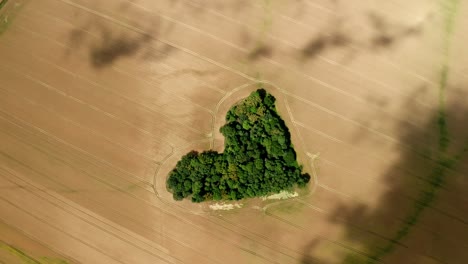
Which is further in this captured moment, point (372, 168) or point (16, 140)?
point (16, 140)

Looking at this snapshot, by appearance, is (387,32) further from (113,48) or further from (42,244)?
(42,244)

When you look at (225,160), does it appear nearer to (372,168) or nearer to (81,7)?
(372,168)

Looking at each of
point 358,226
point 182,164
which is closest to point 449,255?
point 358,226

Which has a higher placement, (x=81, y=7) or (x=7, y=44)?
(x=81, y=7)

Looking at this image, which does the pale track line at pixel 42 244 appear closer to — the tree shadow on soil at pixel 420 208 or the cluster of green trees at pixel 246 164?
the cluster of green trees at pixel 246 164

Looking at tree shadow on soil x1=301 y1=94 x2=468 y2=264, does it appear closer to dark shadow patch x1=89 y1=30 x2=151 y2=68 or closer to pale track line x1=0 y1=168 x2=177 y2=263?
pale track line x1=0 y1=168 x2=177 y2=263

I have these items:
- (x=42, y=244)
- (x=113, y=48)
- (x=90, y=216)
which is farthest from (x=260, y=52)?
(x=42, y=244)

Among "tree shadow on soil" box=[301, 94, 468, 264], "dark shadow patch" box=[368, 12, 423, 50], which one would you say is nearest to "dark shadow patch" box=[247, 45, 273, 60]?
"dark shadow patch" box=[368, 12, 423, 50]
